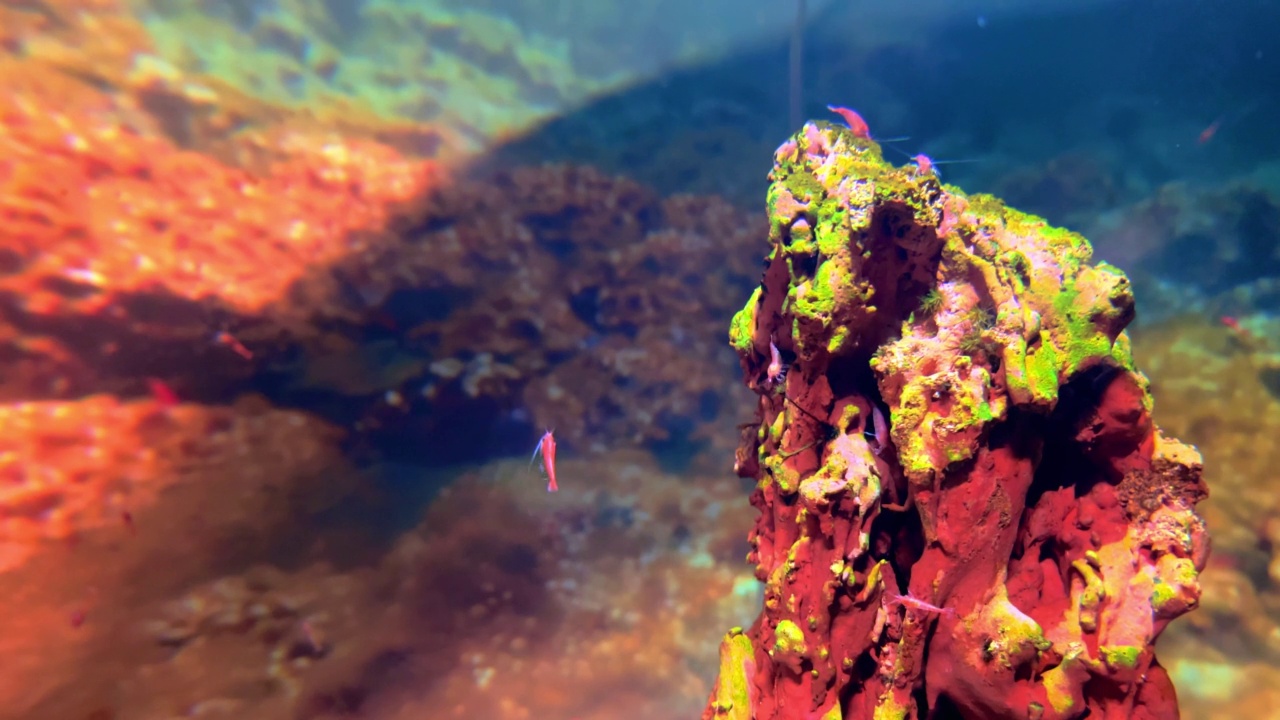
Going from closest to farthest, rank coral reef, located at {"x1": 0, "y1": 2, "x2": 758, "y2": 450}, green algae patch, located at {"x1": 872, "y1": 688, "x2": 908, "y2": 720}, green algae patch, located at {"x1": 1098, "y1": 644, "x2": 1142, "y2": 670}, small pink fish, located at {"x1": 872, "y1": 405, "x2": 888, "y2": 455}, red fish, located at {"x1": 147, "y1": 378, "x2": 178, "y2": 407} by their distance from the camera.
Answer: green algae patch, located at {"x1": 1098, "y1": 644, "x2": 1142, "y2": 670} → green algae patch, located at {"x1": 872, "y1": 688, "x2": 908, "y2": 720} → small pink fish, located at {"x1": 872, "y1": 405, "x2": 888, "y2": 455} → coral reef, located at {"x1": 0, "y1": 2, "x2": 758, "y2": 450} → red fish, located at {"x1": 147, "y1": 378, "x2": 178, "y2": 407}

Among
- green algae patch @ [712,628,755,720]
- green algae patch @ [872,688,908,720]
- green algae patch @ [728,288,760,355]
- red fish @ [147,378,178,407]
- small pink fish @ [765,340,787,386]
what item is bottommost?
green algae patch @ [712,628,755,720]

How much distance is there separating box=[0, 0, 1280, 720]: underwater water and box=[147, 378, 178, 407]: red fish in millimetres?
41

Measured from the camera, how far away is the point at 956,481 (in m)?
1.95

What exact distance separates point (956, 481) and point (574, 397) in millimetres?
4377

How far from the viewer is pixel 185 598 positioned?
11.7 ft

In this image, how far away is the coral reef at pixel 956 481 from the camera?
75.5 inches

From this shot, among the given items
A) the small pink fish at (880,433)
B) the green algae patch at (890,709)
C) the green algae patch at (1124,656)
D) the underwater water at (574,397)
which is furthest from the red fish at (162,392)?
the green algae patch at (1124,656)

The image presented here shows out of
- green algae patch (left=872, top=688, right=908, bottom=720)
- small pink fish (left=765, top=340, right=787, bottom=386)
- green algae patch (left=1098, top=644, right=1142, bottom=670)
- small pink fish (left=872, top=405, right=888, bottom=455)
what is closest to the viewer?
green algae patch (left=1098, top=644, right=1142, bottom=670)

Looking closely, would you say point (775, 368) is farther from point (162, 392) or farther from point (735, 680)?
point (162, 392)

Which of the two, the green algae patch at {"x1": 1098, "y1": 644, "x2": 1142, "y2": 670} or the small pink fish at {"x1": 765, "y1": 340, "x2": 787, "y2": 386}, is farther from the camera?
the small pink fish at {"x1": 765, "y1": 340, "x2": 787, "y2": 386}

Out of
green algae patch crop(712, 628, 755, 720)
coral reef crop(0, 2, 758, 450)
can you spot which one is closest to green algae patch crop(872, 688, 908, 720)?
green algae patch crop(712, 628, 755, 720)

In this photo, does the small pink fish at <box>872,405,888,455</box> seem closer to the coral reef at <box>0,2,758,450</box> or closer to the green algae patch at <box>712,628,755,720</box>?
the green algae patch at <box>712,628,755,720</box>

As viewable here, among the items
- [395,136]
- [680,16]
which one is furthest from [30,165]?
[680,16]

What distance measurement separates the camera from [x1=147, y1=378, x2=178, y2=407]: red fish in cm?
409
